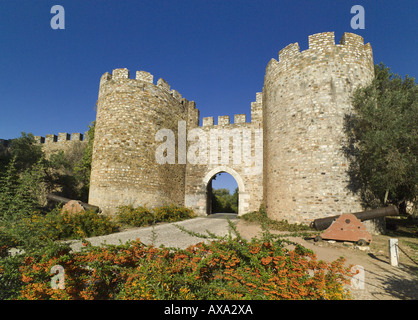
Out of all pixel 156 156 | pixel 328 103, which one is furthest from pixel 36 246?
pixel 328 103

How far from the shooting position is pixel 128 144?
10.5 metres

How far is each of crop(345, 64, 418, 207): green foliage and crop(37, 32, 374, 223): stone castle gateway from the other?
467mm

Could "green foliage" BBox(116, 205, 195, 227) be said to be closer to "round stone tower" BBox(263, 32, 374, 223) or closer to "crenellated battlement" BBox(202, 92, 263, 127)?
"round stone tower" BBox(263, 32, 374, 223)

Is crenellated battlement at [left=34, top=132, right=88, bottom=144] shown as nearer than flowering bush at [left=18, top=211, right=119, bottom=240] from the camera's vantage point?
No

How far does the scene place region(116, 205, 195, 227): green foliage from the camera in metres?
9.27

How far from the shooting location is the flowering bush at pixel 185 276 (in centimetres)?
254

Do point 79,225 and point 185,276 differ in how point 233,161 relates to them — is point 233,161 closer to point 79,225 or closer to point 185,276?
point 79,225

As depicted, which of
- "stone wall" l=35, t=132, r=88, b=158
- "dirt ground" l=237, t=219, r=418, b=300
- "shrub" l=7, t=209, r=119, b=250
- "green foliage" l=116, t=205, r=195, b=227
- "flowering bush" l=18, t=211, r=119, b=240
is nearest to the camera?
"dirt ground" l=237, t=219, r=418, b=300

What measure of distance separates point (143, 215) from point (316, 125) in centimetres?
855

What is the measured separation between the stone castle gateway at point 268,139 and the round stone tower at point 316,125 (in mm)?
37

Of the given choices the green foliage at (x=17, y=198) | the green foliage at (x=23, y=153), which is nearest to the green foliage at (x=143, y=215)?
the green foliage at (x=17, y=198)

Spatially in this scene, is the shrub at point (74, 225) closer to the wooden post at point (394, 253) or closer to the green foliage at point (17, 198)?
the green foliage at point (17, 198)

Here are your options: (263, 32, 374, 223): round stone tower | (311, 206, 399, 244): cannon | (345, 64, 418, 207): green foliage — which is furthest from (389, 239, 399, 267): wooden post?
(263, 32, 374, 223): round stone tower

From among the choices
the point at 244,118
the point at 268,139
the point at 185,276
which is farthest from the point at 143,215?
the point at 244,118
